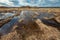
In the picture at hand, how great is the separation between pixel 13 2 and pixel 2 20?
16.7 inches

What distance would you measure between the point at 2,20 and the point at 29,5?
1.63 feet

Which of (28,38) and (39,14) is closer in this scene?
(28,38)

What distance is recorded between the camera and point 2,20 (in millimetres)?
1630

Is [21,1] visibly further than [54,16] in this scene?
Yes

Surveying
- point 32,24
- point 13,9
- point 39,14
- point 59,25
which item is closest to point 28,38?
point 32,24

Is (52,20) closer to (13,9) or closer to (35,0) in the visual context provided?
(35,0)

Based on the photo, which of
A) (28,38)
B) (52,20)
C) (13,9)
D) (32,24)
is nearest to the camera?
(28,38)

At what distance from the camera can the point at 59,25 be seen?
154 centimetres

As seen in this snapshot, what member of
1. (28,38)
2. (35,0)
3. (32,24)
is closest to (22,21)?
(32,24)

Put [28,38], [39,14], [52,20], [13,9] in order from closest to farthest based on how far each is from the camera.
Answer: [28,38] < [52,20] < [39,14] < [13,9]

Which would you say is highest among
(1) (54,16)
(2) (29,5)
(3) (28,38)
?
(2) (29,5)

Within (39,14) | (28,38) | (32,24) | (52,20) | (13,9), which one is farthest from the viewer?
(13,9)

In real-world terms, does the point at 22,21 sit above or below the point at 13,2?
below

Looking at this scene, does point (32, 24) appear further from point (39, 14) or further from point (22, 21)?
point (39, 14)
